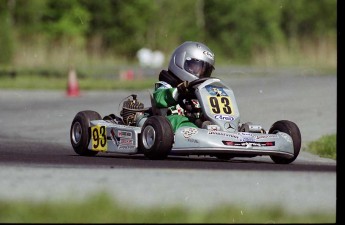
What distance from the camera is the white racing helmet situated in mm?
12992

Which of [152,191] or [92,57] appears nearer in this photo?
[152,191]

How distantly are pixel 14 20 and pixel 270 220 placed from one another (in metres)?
47.4

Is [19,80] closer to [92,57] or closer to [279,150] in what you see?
[92,57]

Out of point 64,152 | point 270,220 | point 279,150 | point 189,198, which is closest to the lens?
point 270,220

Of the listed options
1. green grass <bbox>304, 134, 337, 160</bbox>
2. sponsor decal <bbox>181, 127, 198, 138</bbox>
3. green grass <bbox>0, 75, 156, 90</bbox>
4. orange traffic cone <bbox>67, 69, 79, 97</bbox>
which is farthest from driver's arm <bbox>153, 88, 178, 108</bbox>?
green grass <bbox>0, 75, 156, 90</bbox>

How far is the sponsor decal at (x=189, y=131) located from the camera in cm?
1195

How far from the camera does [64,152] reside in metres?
14.1

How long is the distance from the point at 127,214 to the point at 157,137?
411cm

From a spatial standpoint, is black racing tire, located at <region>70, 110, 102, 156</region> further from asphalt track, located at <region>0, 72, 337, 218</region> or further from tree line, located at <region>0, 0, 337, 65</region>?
tree line, located at <region>0, 0, 337, 65</region>

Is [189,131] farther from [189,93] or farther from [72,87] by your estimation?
[72,87]

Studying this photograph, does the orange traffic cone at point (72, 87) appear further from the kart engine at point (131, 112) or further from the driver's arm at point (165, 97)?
the driver's arm at point (165, 97)

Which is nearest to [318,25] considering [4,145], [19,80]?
[19,80]

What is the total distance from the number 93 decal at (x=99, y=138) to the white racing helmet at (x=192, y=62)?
3.43 ft

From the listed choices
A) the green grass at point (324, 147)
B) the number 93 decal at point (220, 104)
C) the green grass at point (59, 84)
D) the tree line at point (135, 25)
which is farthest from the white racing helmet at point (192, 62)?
the tree line at point (135, 25)
